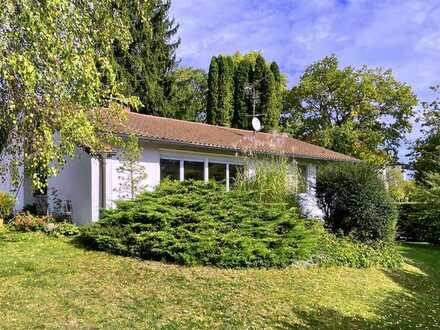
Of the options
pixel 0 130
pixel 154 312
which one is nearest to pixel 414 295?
pixel 154 312

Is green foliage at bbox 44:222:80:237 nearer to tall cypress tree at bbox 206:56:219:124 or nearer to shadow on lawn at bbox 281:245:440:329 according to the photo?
shadow on lawn at bbox 281:245:440:329

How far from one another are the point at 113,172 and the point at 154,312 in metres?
6.66

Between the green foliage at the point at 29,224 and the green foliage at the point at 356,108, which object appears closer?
the green foliage at the point at 29,224

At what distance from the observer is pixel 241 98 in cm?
2853

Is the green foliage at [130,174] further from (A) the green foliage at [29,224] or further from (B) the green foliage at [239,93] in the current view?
(B) the green foliage at [239,93]

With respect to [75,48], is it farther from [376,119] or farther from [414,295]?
[376,119]

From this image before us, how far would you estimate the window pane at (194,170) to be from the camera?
1382 centimetres

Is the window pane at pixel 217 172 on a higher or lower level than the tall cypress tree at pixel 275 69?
lower

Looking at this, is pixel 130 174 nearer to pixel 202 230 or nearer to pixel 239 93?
pixel 202 230

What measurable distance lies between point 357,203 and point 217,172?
16.6 ft

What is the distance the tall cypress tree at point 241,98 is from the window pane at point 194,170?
46.4 ft

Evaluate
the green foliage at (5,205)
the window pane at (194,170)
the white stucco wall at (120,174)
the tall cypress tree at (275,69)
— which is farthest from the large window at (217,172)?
the tall cypress tree at (275,69)

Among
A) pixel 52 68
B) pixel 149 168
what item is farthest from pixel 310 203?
pixel 52 68

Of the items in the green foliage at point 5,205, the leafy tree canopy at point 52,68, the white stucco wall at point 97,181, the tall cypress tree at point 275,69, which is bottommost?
the green foliage at point 5,205
